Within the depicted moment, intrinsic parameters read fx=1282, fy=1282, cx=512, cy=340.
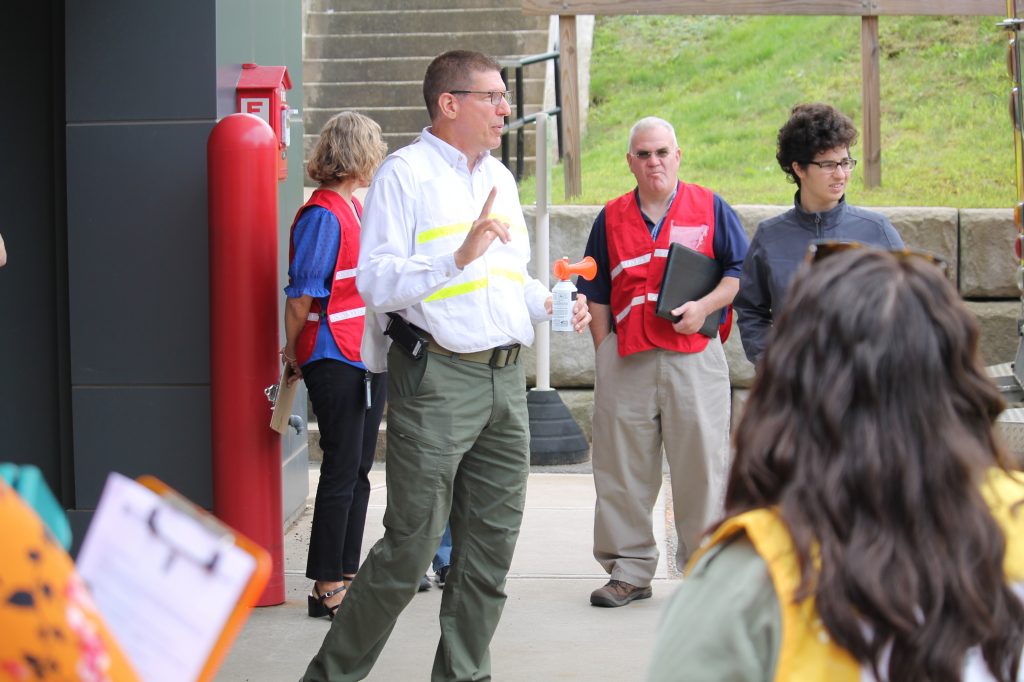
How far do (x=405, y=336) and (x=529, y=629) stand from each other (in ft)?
5.13

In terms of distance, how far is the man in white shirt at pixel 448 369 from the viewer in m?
3.76

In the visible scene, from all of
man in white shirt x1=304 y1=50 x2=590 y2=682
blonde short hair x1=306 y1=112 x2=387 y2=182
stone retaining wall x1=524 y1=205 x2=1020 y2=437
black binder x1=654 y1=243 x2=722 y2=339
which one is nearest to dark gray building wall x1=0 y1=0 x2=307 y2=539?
blonde short hair x1=306 y1=112 x2=387 y2=182

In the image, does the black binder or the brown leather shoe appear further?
the brown leather shoe

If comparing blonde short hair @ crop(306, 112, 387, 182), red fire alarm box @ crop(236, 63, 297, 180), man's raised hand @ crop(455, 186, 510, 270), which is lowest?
man's raised hand @ crop(455, 186, 510, 270)

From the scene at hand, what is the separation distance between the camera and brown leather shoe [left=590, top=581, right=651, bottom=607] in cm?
507

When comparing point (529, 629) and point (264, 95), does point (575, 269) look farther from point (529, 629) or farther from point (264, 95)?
point (264, 95)

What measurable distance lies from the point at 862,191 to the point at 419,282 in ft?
18.5

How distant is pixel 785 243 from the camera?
15.0 feet

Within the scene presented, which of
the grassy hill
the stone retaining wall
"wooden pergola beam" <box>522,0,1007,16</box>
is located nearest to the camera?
the stone retaining wall

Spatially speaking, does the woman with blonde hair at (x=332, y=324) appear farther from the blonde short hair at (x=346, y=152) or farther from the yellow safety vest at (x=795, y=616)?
the yellow safety vest at (x=795, y=616)

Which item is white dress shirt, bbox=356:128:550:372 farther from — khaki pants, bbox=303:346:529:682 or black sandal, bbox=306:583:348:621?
black sandal, bbox=306:583:348:621

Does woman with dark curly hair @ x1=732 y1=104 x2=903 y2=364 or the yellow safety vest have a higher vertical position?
woman with dark curly hair @ x1=732 y1=104 x2=903 y2=364

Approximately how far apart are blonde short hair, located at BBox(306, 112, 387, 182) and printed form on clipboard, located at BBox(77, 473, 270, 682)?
3245 mm

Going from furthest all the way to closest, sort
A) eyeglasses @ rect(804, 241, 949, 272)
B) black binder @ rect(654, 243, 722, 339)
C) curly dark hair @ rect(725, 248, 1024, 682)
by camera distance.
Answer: black binder @ rect(654, 243, 722, 339) → eyeglasses @ rect(804, 241, 949, 272) → curly dark hair @ rect(725, 248, 1024, 682)
